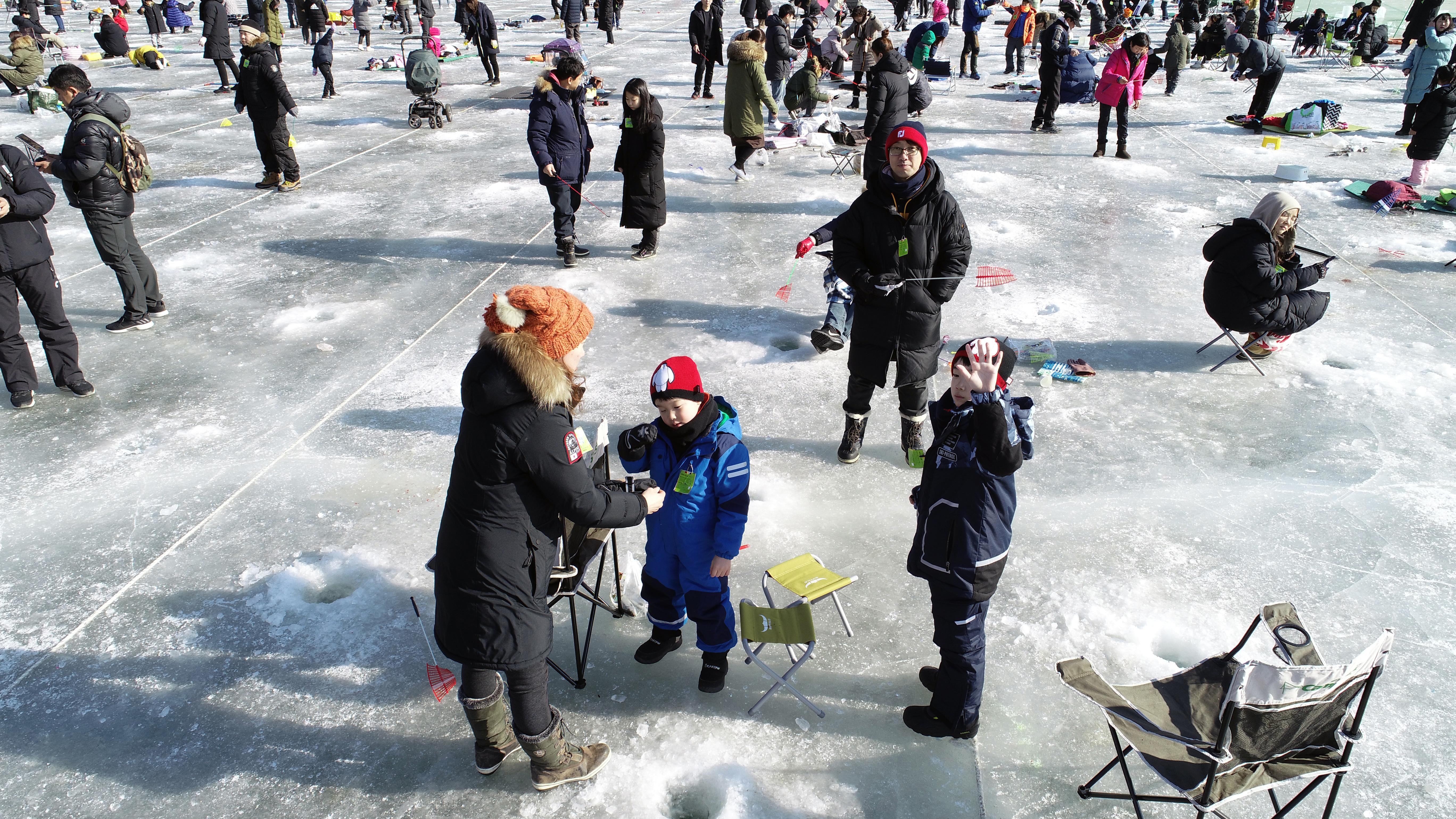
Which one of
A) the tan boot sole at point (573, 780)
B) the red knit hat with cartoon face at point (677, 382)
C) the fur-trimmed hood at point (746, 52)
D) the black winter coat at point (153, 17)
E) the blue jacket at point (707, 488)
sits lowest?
the tan boot sole at point (573, 780)

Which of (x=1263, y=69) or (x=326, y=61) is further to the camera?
(x=326, y=61)

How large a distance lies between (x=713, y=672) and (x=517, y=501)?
1.30 m

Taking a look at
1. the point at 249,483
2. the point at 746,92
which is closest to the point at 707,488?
the point at 249,483

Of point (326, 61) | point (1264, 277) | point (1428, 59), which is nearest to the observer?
point (1264, 277)

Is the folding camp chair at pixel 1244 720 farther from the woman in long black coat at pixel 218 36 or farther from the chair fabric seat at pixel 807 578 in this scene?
the woman in long black coat at pixel 218 36

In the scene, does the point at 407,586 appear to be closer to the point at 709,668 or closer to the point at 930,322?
the point at 709,668

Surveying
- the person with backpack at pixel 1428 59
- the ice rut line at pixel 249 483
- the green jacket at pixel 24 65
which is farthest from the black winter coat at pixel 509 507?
the green jacket at pixel 24 65

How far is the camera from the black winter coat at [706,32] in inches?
594

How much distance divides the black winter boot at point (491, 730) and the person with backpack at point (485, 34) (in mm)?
15153

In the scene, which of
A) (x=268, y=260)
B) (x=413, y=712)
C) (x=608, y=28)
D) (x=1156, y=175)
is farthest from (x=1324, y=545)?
(x=608, y=28)

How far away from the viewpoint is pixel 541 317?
8.34 feet

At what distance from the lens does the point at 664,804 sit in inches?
118

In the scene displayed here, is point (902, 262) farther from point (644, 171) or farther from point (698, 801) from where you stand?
point (644, 171)

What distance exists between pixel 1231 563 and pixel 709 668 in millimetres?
2672
